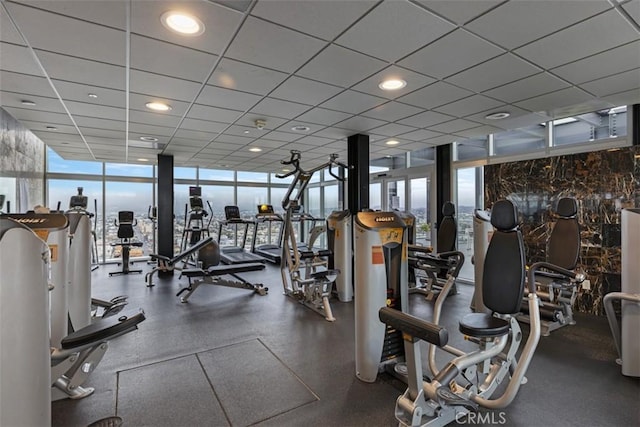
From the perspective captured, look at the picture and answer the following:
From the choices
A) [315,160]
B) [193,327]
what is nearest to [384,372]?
[193,327]

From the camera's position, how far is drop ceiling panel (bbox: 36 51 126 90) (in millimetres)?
2620

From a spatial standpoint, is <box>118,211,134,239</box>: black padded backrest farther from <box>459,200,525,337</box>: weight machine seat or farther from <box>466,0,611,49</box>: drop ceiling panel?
<box>466,0,611,49</box>: drop ceiling panel

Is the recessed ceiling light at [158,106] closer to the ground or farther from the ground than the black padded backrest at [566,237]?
farther from the ground

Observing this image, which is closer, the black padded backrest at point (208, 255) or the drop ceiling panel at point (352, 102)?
the drop ceiling panel at point (352, 102)

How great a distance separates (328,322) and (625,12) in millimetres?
3754

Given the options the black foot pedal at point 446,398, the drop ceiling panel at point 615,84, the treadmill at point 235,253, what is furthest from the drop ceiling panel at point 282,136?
the black foot pedal at point 446,398

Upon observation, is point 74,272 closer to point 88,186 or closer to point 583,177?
point 583,177

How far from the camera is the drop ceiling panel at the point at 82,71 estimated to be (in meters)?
2.62

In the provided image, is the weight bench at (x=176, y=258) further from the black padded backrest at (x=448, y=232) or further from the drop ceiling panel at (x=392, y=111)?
the black padded backrest at (x=448, y=232)

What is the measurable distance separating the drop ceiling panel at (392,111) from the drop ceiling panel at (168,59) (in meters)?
2.05

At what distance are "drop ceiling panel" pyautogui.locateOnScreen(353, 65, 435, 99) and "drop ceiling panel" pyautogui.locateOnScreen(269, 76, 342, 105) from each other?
0.30 m

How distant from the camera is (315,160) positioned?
7.61 metres

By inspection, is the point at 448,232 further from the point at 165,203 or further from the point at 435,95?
the point at 165,203

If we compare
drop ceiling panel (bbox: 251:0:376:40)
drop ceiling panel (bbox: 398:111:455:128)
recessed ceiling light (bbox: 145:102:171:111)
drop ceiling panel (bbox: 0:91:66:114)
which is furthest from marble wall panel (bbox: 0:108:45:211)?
drop ceiling panel (bbox: 398:111:455:128)
